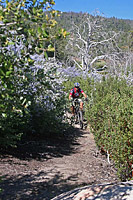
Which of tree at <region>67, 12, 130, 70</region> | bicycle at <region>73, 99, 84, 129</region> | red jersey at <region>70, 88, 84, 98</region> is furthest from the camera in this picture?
tree at <region>67, 12, 130, 70</region>

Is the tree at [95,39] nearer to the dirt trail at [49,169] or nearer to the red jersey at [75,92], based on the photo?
the red jersey at [75,92]

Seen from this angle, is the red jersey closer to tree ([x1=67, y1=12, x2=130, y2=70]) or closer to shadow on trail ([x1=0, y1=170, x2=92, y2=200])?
shadow on trail ([x1=0, y1=170, x2=92, y2=200])

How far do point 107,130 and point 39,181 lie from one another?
1625 millimetres

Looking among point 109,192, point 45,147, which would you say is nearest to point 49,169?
point 45,147

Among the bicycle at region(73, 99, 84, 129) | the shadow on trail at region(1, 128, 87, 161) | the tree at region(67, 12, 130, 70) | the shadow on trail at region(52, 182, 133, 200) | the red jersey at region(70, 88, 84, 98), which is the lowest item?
the shadow on trail at region(1, 128, 87, 161)

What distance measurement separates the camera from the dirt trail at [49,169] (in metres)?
4.29

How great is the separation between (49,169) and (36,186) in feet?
2.88

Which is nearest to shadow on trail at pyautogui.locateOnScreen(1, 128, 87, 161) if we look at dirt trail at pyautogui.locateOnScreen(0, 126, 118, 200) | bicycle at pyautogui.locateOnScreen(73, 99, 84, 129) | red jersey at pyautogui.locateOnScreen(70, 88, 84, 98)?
dirt trail at pyautogui.locateOnScreen(0, 126, 118, 200)

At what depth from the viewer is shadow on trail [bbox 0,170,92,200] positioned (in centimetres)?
408

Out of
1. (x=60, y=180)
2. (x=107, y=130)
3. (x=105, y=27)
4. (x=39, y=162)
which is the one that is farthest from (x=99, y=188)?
(x=105, y=27)

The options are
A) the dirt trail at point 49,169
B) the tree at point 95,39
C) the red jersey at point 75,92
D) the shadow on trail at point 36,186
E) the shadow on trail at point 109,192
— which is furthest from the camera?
the tree at point 95,39

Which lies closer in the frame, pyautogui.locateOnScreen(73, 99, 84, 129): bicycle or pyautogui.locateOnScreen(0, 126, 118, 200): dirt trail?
pyautogui.locateOnScreen(0, 126, 118, 200): dirt trail

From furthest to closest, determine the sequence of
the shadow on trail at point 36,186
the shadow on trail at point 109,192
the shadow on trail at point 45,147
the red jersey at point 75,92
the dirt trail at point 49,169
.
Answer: the red jersey at point 75,92
the shadow on trail at point 45,147
the dirt trail at point 49,169
the shadow on trail at point 36,186
the shadow on trail at point 109,192

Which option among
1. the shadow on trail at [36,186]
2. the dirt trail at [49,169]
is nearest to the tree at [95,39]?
the dirt trail at [49,169]
